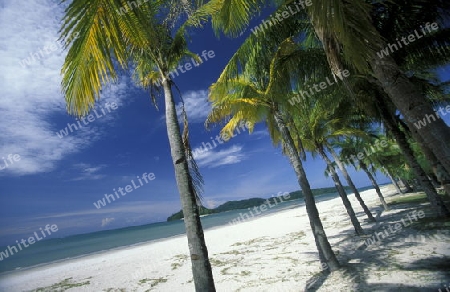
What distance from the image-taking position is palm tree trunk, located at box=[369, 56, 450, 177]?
2.55 meters

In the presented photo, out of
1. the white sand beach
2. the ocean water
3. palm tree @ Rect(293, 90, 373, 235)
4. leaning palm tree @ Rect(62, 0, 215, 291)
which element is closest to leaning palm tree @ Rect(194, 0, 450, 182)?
leaning palm tree @ Rect(62, 0, 215, 291)

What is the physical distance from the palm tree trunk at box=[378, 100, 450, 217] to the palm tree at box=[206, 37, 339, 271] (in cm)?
387

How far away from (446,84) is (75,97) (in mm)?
18372

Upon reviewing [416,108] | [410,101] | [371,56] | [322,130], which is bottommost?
[416,108]

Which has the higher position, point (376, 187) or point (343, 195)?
point (343, 195)

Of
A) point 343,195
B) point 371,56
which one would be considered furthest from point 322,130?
point 371,56

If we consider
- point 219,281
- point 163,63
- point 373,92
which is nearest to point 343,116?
point 373,92

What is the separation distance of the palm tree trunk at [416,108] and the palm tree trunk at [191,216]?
3005 mm

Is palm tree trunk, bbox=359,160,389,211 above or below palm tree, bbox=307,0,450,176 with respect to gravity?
A: below

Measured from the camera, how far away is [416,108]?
2709 millimetres

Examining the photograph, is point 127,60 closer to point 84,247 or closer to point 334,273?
point 334,273

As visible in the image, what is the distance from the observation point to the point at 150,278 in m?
10.4

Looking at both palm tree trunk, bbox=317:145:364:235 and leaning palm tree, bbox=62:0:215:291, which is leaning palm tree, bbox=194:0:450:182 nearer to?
leaning palm tree, bbox=62:0:215:291

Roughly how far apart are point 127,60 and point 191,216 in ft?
8.49
